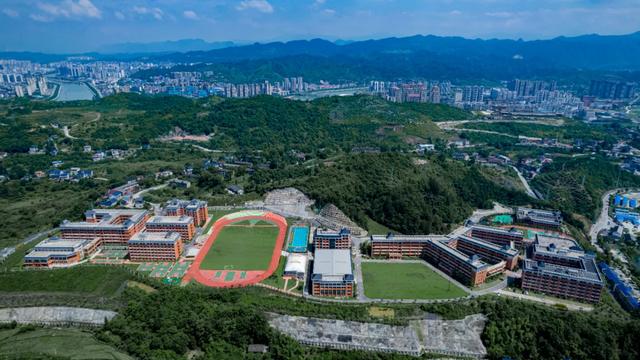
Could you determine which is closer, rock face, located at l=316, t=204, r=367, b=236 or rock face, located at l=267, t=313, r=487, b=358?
rock face, located at l=267, t=313, r=487, b=358

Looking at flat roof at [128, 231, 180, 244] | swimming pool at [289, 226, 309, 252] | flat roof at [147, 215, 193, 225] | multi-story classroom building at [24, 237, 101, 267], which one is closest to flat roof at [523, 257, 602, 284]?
swimming pool at [289, 226, 309, 252]

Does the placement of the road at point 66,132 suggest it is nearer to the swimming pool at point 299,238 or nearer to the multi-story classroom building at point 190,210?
the multi-story classroom building at point 190,210

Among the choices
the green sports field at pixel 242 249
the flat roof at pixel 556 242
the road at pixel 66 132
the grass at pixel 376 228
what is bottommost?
the green sports field at pixel 242 249

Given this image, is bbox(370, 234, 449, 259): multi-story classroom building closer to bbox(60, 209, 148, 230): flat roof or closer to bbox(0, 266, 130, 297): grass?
bbox(0, 266, 130, 297): grass

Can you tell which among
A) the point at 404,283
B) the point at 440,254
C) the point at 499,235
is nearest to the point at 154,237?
the point at 404,283

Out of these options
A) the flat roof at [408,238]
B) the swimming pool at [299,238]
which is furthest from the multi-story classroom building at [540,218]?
the swimming pool at [299,238]
